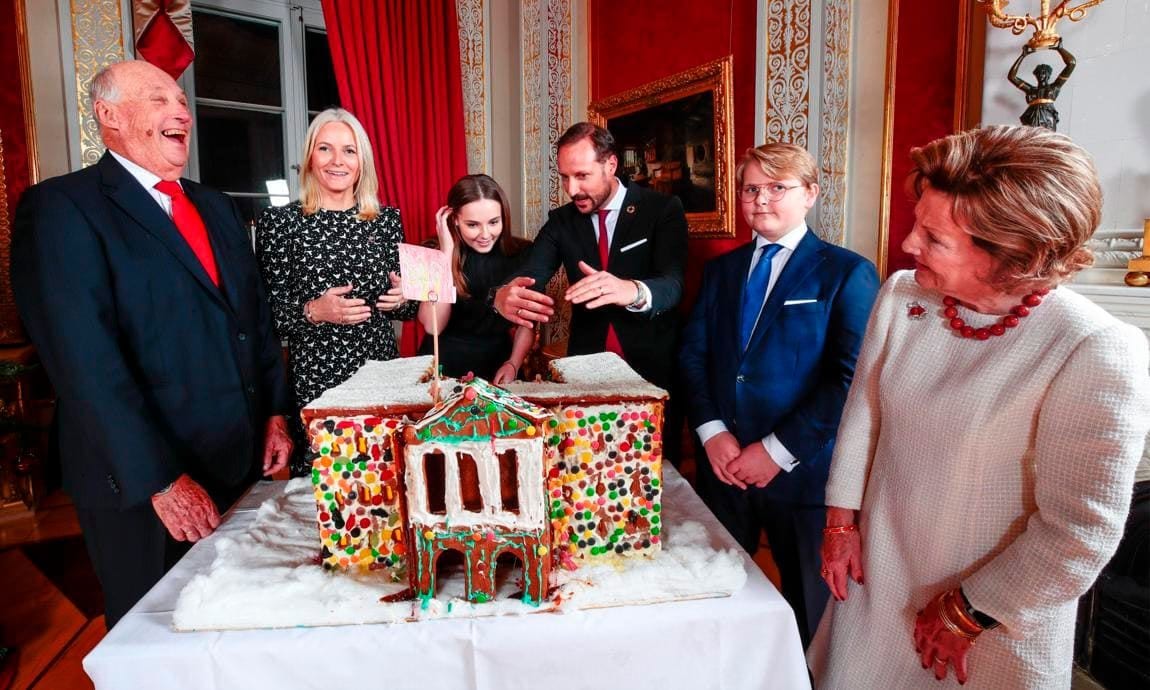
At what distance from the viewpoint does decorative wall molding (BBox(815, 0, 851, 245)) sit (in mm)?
2861

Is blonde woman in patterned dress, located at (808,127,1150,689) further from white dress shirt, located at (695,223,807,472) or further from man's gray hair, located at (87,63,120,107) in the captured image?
man's gray hair, located at (87,63,120,107)

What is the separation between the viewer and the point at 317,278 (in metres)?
2.15

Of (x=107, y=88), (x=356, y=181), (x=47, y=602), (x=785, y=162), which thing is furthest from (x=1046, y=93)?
(x=47, y=602)

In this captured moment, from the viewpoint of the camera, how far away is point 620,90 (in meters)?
4.36

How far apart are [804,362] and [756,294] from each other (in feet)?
0.74

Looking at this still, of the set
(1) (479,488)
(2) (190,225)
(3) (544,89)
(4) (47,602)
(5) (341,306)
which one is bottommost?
(4) (47,602)

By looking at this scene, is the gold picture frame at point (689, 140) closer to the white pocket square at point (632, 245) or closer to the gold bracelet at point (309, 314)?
the white pocket square at point (632, 245)

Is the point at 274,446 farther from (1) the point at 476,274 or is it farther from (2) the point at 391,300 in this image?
(1) the point at 476,274

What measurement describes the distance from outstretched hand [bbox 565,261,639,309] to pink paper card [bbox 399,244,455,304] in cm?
41

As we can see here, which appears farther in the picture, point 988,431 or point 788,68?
point 788,68

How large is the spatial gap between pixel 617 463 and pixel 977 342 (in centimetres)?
63

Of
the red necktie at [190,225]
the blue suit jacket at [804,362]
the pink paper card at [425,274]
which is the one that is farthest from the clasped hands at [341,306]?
the blue suit jacket at [804,362]

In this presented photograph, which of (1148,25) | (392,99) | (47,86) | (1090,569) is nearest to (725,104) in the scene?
(1148,25)

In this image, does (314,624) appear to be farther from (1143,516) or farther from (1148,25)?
(1148,25)
